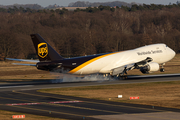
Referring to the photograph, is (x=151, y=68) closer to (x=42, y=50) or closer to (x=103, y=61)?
(x=103, y=61)

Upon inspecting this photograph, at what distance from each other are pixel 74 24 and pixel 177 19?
217 feet

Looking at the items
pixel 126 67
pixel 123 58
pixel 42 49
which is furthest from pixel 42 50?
pixel 126 67

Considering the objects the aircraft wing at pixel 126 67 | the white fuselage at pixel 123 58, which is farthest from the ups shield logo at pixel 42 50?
the aircraft wing at pixel 126 67

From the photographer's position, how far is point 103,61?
46000mm

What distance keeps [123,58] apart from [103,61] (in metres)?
3.77

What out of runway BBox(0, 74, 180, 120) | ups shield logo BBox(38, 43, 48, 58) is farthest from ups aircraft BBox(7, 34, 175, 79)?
runway BBox(0, 74, 180, 120)

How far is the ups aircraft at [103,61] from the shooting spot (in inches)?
1706

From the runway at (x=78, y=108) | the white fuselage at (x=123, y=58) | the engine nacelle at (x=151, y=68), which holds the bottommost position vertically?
the runway at (x=78, y=108)

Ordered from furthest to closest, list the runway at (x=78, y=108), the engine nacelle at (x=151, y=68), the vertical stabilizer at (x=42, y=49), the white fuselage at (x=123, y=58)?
the engine nacelle at (x=151, y=68) → the white fuselage at (x=123, y=58) → the vertical stabilizer at (x=42, y=49) → the runway at (x=78, y=108)

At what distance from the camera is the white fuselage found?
149ft

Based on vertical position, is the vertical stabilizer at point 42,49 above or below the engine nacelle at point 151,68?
above

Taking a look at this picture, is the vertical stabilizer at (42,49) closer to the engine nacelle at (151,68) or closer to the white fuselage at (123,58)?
the white fuselage at (123,58)

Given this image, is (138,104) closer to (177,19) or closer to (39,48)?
(39,48)

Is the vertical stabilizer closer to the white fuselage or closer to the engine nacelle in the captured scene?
the white fuselage
